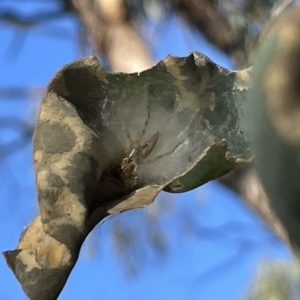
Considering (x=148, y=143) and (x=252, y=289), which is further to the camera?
(x=252, y=289)

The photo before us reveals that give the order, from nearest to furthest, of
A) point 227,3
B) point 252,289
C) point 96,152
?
point 96,152 < point 227,3 < point 252,289

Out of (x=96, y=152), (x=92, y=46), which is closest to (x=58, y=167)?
(x=96, y=152)

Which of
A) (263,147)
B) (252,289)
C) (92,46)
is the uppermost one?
(92,46)

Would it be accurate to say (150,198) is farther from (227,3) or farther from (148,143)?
(227,3)

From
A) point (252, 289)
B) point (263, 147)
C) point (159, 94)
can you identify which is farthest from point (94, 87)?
point (252, 289)

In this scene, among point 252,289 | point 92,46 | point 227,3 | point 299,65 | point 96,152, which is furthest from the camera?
point 252,289

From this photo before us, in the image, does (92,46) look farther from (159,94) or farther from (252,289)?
(159,94)

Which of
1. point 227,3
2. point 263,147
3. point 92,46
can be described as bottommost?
point 263,147

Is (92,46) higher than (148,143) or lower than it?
higher

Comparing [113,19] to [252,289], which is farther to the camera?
[252,289]
